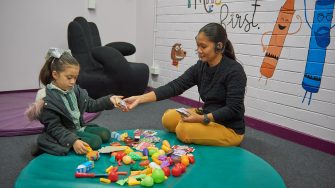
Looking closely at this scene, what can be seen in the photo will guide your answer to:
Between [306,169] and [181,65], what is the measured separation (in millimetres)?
2092

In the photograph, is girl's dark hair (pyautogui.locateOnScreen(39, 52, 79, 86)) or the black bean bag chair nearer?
girl's dark hair (pyautogui.locateOnScreen(39, 52, 79, 86))

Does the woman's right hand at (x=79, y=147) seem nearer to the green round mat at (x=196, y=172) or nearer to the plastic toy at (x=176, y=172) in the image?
the green round mat at (x=196, y=172)

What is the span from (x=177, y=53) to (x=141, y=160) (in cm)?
227

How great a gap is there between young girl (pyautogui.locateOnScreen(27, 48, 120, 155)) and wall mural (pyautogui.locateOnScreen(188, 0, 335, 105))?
5.70 feet

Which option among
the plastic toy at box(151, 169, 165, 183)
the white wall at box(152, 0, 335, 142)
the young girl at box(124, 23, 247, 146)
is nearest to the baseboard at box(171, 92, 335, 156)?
the white wall at box(152, 0, 335, 142)

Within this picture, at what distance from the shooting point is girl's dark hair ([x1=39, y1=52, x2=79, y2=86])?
181cm

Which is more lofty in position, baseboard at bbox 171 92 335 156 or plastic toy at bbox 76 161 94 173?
plastic toy at bbox 76 161 94 173

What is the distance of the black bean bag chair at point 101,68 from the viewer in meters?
3.32

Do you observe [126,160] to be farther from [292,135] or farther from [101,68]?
[101,68]

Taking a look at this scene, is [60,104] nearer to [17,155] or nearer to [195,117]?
[17,155]

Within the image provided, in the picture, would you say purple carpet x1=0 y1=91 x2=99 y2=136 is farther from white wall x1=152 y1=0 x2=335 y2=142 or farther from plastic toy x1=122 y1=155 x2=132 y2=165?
white wall x1=152 y1=0 x2=335 y2=142

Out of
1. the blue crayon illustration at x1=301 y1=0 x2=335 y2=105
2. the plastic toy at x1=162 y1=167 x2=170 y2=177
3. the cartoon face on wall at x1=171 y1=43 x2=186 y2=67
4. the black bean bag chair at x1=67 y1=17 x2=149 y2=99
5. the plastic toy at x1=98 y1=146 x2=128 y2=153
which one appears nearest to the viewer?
the plastic toy at x1=162 y1=167 x2=170 y2=177

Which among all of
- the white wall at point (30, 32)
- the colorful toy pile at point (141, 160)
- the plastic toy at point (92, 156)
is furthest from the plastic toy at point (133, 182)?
the white wall at point (30, 32)

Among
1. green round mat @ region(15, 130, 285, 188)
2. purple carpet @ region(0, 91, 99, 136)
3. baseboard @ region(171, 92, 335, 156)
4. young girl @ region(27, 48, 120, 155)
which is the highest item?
young girl @ region(27, 48, 120, 155)
